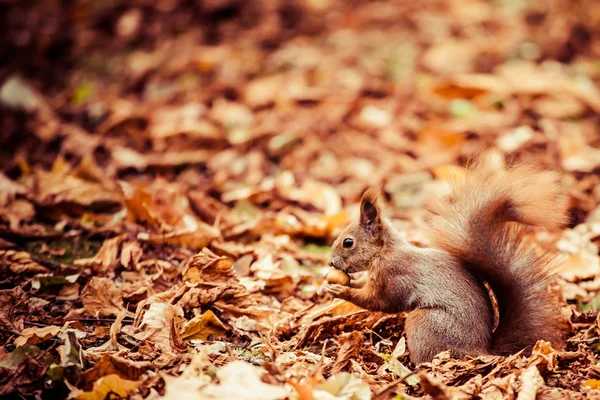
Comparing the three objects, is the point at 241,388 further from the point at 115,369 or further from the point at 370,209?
the point at 370,209

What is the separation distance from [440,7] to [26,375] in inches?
267

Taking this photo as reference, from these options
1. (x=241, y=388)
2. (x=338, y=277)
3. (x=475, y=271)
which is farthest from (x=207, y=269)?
(x=475, y=271)

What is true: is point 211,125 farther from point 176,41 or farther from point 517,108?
point 517,108

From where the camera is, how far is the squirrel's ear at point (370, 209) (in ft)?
9.77

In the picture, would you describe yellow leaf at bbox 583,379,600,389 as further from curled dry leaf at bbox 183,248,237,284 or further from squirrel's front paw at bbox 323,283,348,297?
curled dry leaf at bbox 183,248,237,284

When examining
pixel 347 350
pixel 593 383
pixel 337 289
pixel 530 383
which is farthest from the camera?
pixel 337 289

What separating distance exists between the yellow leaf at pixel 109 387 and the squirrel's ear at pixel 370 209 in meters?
1.31

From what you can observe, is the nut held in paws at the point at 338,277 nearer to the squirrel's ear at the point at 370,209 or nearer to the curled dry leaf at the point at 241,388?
the squirrel's ear at the point at 370,209

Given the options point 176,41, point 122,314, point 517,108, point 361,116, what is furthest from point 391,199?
point 176,41

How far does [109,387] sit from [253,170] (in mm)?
2987

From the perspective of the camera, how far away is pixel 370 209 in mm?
3006

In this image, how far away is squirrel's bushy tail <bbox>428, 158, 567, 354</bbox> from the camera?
105 inches

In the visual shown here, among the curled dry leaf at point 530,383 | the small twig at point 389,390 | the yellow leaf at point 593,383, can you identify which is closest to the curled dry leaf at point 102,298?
the small twig at point 389,390

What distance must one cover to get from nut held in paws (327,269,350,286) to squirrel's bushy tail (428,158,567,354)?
1.62 ft
